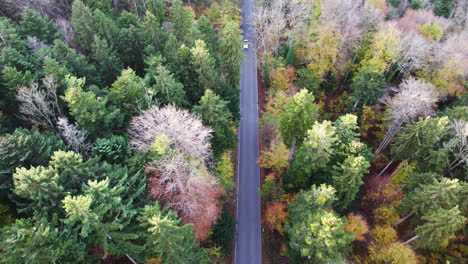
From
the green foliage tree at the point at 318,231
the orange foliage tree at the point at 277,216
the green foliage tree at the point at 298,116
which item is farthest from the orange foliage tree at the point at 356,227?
the green foliage tree at the point at 298,116

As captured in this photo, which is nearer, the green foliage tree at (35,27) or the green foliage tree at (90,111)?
the green foliage tree at (90,111)

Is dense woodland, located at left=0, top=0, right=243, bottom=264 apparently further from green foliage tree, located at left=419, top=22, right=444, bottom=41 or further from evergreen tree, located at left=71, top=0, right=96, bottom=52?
green foliage tree, located at left=419, top=22, right=444, bottom=41

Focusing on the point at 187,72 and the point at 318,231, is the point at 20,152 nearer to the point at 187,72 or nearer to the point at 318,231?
the point at 187,72

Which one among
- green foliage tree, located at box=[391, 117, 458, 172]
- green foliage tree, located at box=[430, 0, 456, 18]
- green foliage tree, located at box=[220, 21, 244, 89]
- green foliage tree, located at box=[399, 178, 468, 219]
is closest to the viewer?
green foliage tree, located at box=[399, 178, 468, 219]

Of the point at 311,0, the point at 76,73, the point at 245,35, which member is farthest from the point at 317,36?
the point at 76,73

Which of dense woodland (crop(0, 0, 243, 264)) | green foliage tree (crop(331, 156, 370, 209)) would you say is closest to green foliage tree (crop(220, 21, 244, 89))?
dense woodland (crop(0, 0, 243, 264))

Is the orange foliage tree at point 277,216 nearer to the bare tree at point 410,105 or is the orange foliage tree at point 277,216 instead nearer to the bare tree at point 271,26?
the bare tree at point 410,105
